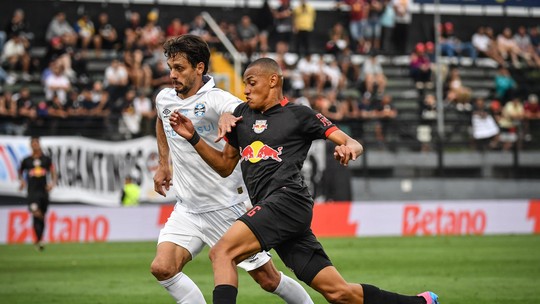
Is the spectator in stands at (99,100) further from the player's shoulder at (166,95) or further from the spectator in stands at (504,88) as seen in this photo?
the player's shoulder at (166,95)

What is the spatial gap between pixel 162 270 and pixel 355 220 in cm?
1892

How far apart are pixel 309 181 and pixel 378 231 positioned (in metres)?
2.32

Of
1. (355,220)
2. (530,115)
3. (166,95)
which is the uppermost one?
(166,95)

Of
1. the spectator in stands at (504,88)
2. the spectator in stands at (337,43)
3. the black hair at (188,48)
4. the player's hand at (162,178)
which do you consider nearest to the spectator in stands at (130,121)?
the spectator in stands at (337,43)

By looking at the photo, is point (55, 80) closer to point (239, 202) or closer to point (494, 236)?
point (494, 236)

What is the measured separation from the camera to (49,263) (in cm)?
1928

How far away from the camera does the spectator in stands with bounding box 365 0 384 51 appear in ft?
112

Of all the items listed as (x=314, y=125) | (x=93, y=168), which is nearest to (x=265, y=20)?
(x=93, y=168)

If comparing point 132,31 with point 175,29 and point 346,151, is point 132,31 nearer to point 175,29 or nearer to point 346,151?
point 175,29

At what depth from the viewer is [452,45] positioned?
3553cm

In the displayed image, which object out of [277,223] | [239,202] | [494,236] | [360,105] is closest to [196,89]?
[239,202]

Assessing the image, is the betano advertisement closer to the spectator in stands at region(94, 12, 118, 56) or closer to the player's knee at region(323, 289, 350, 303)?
the spectator in stands at region(94, 12, 118, 56)

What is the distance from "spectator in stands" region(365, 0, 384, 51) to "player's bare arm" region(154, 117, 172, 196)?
24.8 m

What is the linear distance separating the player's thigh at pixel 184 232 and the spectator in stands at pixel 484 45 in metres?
28.1
